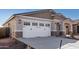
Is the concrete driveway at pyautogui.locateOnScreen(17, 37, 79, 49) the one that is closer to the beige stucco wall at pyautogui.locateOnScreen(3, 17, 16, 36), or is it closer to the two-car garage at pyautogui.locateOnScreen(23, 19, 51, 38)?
the two-car garage at pyautogui.locateOnScreen(23, 19, 51, 38)

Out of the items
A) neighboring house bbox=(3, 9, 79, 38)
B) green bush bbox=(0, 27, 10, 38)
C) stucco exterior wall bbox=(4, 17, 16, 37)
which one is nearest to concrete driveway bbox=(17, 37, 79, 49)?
→ neighboring house bbox=(3, 9, 79, 38)

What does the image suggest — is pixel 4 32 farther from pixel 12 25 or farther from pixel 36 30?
pixel 36 30

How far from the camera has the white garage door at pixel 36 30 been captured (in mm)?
5113

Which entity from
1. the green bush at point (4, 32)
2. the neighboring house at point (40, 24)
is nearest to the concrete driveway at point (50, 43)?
the neighboring house at point (40, 24)

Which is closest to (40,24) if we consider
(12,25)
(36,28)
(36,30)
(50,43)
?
(36,28)

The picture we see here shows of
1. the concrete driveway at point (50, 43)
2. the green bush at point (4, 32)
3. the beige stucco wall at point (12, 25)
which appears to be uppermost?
the beige stucco wall at point (12, 25)

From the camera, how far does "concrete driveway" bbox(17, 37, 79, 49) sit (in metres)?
4.84

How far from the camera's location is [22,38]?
4.95 m

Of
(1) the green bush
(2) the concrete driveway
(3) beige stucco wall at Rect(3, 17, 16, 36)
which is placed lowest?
(2) the concrete driveway

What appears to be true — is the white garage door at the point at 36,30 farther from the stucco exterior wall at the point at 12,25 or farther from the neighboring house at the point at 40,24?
the stucco exterior wall at the point at 12,25
